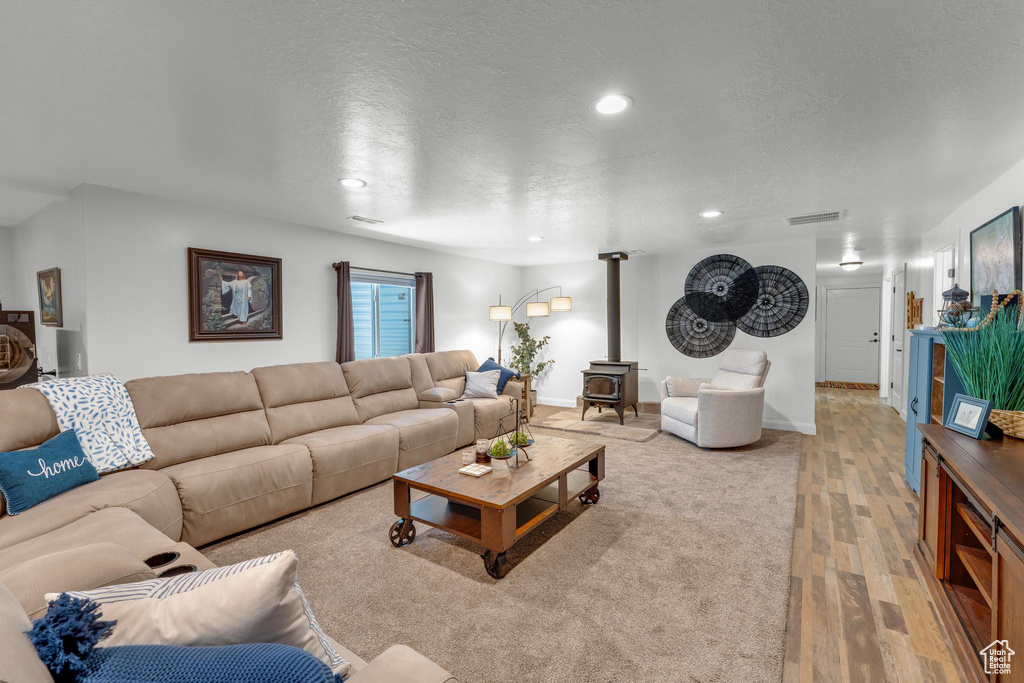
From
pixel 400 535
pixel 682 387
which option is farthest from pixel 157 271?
pixel 682 387

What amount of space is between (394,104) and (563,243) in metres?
3.72

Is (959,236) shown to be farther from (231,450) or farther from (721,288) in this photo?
(231,450)

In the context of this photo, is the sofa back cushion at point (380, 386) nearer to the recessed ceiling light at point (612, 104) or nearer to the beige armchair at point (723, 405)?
the beige armchair at point (723, 405)

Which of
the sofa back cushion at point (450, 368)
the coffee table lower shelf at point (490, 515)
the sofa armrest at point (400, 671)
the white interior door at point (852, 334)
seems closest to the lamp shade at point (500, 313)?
Result: the sofa back cushion at point (450, 368)

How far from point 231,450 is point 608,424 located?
413 cm

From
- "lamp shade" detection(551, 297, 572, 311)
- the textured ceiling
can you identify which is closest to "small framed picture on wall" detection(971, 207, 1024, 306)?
the textured ceiling

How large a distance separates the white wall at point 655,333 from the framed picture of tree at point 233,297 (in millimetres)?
4355

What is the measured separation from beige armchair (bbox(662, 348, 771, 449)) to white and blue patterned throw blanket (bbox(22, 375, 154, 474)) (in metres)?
4.58

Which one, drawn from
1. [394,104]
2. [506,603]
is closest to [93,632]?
[506,603]

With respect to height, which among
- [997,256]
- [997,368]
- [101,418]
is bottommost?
[101,418]

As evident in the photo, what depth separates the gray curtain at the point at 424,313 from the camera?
5.82 metres

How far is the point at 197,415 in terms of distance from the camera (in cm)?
322

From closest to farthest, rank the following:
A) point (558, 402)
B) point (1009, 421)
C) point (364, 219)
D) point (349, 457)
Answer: point (1009, 421) → point (349, 457) → point (364, 219) → point (558, 402)

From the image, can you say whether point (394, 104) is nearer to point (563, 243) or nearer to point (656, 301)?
point (563, 243)
